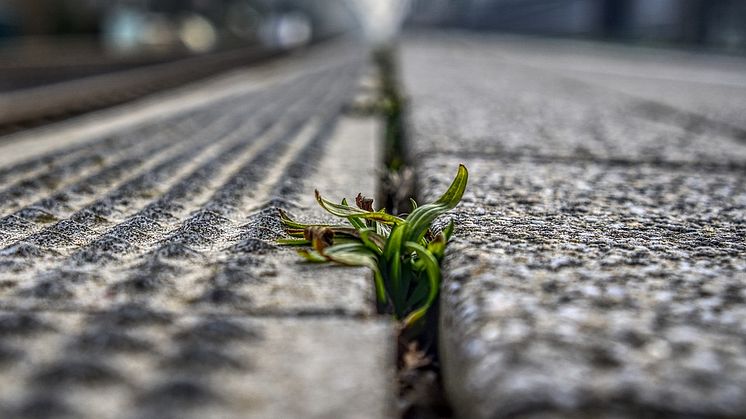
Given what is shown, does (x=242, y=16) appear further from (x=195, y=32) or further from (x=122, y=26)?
(x=122, y=26)

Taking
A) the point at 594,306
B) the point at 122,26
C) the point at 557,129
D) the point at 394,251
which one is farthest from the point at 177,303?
the point at 122,26

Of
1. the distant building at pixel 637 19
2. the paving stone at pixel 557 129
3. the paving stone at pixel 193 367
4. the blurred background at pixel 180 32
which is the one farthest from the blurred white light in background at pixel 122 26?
the paving stone at pixel 193 367

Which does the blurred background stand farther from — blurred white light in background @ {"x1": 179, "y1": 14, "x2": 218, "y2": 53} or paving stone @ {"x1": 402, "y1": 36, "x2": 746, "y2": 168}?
paving stone @ {"x1": 402, "y1": 36, "x2": 746, "y2": 168}

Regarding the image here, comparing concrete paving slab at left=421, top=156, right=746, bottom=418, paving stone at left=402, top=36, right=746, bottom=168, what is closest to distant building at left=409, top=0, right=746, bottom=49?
paving stone at left=402, top=36, right=746, bottom=168

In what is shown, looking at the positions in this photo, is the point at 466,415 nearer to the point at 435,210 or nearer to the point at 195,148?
the point at 435,210

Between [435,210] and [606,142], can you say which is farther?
[606,142]

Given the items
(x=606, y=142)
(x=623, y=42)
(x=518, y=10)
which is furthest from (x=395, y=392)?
(x=518, y=10)

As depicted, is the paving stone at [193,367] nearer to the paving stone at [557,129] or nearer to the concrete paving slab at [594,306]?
the concrete paving slab at [594,306]
